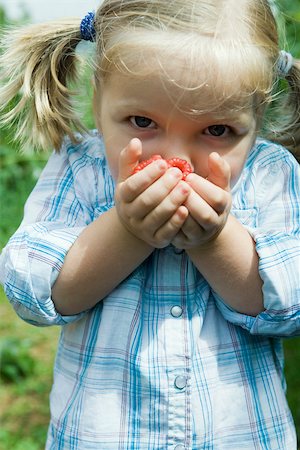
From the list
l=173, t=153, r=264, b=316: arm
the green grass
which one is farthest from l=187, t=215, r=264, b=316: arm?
the green grass

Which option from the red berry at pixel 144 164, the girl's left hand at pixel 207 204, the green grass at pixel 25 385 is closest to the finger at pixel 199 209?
the girl's left hand at pixel 207 204

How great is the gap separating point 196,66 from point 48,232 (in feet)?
1.61

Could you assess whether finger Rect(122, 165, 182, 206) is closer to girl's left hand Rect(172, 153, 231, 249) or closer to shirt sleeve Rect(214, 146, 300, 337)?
girl's left hand Rect(172, 153, 231, 249)

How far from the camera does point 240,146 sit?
A: 1694 mm

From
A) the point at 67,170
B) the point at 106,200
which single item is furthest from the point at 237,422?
the point at 67,170

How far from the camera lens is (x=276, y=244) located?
1.70 metres

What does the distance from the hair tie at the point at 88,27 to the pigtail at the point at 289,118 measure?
0.48 meters

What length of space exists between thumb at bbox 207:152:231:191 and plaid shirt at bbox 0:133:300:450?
0.64 feet

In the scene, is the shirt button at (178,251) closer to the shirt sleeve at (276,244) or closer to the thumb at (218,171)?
the shirt sleeve at (276,244)

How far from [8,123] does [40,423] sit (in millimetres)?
1385

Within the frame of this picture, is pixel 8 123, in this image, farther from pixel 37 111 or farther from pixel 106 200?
pixel 106 200

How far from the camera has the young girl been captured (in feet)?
5.20

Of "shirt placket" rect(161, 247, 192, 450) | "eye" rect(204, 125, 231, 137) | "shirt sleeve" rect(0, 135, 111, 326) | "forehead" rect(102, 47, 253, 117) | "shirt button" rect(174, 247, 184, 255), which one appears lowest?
"shirt placket" rect(161, 247, 192, 450)

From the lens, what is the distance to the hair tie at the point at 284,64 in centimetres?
184
